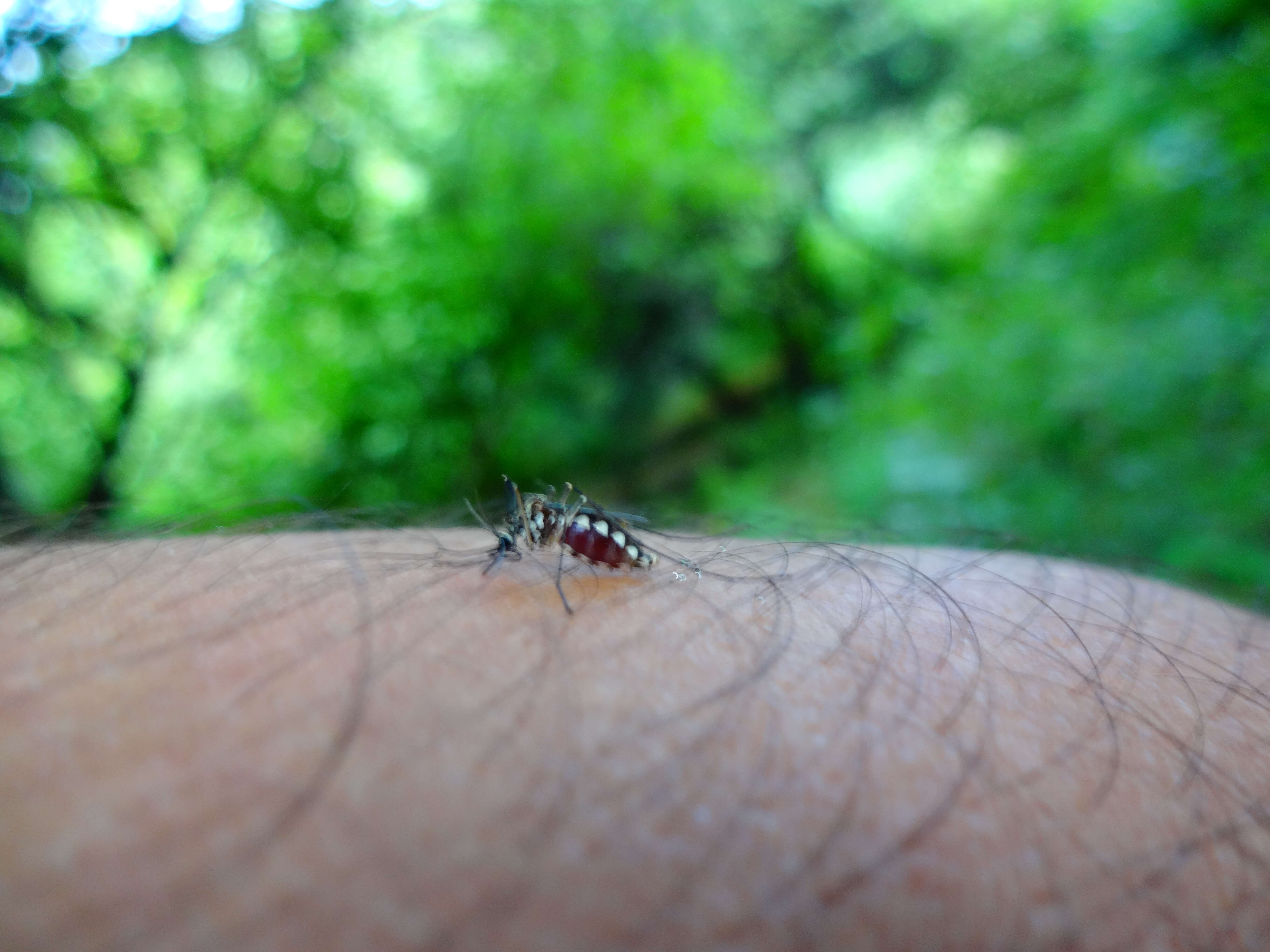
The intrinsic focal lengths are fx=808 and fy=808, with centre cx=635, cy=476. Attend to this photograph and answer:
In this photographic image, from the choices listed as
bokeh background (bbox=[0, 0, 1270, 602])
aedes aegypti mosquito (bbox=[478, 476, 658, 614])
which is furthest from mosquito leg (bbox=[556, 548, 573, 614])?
bokeh background (bbox=[0, 0, 1270, 602])

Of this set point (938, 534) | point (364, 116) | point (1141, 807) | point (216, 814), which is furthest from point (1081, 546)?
point (364, 116)

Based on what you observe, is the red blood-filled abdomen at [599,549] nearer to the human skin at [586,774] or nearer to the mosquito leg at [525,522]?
the mosquito leg at [525,522]

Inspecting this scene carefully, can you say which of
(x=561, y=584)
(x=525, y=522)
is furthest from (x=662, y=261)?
(x=561, y=584)

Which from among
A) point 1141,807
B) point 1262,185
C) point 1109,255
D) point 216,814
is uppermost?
point 1262,185

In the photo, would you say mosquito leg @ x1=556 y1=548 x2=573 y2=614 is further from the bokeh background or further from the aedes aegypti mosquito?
the bokeh background

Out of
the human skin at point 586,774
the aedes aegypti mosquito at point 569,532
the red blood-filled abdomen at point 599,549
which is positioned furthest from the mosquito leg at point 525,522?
the human skin at point 586,774

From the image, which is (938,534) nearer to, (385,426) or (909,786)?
(909,786)
